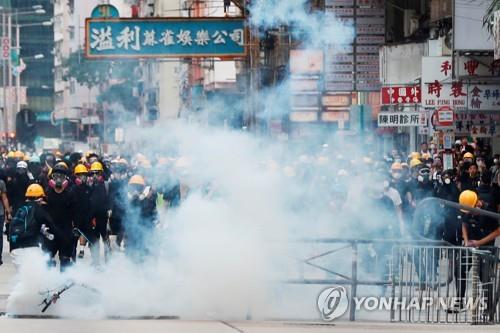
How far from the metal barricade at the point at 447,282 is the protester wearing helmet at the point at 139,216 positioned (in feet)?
17.4

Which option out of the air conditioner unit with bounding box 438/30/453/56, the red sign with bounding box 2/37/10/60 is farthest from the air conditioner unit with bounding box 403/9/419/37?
the red sign with bounding box 2/37/10/60

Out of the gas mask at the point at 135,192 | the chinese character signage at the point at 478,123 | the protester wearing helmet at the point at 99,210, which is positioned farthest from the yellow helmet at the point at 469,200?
the chinese character signage at the point at 478,123

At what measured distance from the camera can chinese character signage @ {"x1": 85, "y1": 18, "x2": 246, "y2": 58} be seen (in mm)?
37656

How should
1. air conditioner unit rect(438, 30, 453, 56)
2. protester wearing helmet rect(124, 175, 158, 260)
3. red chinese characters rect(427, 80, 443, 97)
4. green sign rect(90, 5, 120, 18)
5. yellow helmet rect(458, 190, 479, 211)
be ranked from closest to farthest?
yellow helmet rect(458, 190, 479, 211), protester wearing helmet rect(124, 175, 158, 260), red chinese characters rect(427, 80, 443, 97), air conditioner unit rect(438, 30, 453, 56), green sign rect(90, 5, 120, 18)

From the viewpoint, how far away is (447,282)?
Result: 623 inches

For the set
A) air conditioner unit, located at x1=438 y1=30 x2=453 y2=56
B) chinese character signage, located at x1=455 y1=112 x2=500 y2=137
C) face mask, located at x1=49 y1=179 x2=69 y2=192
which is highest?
air conditioner unit, located at x1=438 y1=30 x2=453 y2=56

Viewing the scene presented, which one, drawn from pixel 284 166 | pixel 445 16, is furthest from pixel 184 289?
pixel 445 16

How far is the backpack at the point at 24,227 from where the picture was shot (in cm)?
1748

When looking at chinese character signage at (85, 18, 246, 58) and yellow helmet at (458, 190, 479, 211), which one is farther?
chinese character signage at (85, 18, 246, 58)

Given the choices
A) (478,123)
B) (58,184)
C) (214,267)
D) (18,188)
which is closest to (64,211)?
(58,184)

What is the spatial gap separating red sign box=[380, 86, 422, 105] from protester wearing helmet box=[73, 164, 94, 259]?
13.6 meters

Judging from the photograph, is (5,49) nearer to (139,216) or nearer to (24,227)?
(139,216)

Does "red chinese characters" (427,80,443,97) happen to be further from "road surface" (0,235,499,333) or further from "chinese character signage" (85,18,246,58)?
"road surface" (0,235,499,333)

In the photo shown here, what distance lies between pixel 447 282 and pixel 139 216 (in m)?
6.55
